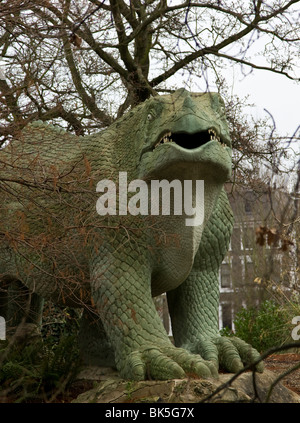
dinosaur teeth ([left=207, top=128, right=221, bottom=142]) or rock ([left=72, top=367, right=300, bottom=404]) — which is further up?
dinosaur teeth ([left=207, top=128, right=221, bottom=142])

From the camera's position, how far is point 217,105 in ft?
17.6

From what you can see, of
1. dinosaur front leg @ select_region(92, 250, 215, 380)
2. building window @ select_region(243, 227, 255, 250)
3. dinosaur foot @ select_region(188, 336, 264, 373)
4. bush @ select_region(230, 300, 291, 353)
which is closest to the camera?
dinosaur front leg @ select_region(92, 250, 215, 380)

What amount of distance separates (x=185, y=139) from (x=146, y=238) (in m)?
0.87

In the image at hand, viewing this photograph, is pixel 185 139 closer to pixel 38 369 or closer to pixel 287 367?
pixel 38 369

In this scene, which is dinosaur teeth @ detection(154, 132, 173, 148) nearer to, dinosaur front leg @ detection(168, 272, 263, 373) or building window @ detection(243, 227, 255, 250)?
dinosaur front leg @ detection(168, 272, 263, 373)

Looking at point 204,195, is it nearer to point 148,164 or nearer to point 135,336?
point 148,164

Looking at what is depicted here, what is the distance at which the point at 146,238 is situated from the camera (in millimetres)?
5477

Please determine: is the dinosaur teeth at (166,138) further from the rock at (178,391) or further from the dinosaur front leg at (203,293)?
the rock at (178,391)

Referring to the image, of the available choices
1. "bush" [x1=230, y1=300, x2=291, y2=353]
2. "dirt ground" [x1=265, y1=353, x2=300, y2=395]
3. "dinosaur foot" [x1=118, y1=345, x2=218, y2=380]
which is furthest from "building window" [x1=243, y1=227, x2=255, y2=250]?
"dinosaur foot" [x1=118, y1=345, x2=218, y2=380]

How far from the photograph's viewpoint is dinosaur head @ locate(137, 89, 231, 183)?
16.1 ft

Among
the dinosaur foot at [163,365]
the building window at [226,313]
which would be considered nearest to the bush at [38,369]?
the dinosaur foot at [163,365]

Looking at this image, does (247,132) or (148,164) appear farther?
(247,132)

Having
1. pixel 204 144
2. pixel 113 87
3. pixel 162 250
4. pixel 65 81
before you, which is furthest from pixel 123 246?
pixel 113 87

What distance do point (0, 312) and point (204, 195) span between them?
3453mm
